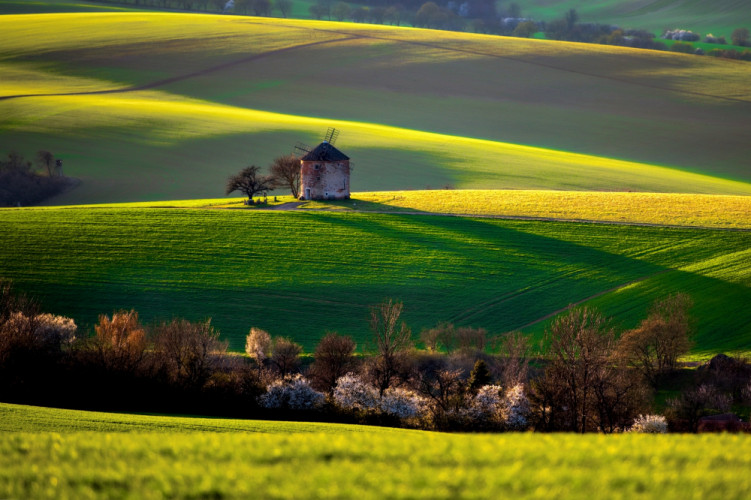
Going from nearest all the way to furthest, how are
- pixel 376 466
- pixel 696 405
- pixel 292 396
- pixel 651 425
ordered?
pixel 376 466, pixel 651 425, pixel 696 405, pixel 292 396

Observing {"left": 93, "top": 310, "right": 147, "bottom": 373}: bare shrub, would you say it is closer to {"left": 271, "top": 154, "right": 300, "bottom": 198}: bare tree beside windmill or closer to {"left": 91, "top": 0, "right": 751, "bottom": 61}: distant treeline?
{"left": 271, "top": 154, "right": 300, "bottom": 198}: bare tree beside windmill

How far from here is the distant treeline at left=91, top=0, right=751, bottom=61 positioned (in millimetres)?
157125

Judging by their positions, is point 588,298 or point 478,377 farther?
point 588,298

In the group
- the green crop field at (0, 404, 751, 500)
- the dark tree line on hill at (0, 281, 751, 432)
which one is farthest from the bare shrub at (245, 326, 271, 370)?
the green crop field at (0, 404, 751, 500)

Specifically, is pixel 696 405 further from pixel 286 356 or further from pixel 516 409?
pixel 286 356

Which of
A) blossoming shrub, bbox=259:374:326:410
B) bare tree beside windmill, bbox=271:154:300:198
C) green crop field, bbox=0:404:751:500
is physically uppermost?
bare tree beside windmill, bbox=271:154:300:198

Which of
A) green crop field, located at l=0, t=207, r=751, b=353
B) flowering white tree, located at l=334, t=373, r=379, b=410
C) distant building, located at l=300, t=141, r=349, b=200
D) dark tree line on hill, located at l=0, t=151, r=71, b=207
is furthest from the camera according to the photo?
dark tree line on hill, located at l=0, t=151, r=71, b=207

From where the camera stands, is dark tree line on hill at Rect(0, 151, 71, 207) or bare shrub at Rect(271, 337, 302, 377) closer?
bare shrub at Rect(271, 337, 302, 377)

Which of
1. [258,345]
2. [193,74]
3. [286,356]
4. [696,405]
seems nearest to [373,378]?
[286,356]

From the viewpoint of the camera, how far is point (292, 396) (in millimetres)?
31219

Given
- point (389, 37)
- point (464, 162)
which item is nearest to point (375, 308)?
point (464, 162)

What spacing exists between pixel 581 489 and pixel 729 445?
394cm

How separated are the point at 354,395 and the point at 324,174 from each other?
112 ft

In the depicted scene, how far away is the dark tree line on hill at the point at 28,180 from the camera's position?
73625 millimetres
